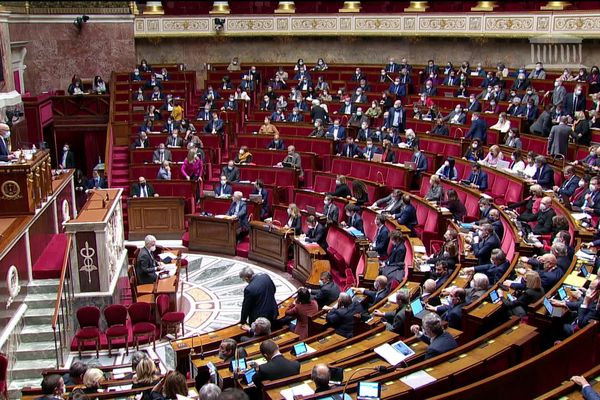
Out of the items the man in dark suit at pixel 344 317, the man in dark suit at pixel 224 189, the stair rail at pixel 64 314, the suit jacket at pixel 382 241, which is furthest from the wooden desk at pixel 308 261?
the stair rail at pixel 64 314

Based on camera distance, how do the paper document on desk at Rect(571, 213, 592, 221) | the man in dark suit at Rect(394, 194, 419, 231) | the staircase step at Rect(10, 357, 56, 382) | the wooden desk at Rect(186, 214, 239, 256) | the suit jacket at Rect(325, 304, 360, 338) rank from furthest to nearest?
the wooden desk at Rect(186, 214, 239, 256)
the man in dark suit at Rect(394, 194, 419, 231)
the paper document on desk at Rect(571, 213, 592, 221)
the staircase step at Rect(10, 357, 56, 382)
the suit jacket at Rect(325, 304, 360, 338)

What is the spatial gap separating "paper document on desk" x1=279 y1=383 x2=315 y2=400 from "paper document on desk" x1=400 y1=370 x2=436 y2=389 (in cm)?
66

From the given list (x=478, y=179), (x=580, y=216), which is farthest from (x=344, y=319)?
(x=478, y=179)

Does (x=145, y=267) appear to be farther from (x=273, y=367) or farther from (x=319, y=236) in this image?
(x=273, y=367)

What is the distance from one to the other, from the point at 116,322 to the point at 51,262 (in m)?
1.29

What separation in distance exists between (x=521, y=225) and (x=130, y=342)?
16.2ft

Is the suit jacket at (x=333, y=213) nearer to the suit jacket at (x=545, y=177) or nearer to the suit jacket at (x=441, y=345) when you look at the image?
the suit jacket at (x=545, y=177)

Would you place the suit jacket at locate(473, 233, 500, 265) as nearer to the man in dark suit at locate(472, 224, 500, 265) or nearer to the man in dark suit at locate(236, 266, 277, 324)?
the man in dark suit at locate(472, 224, 500, 265)

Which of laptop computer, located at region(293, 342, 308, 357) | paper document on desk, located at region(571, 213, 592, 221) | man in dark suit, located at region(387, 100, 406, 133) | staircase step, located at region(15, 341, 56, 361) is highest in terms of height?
man in dark suit, located at region(387, 100, 406, 133)

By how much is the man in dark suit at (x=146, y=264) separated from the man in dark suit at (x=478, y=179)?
4.83 m

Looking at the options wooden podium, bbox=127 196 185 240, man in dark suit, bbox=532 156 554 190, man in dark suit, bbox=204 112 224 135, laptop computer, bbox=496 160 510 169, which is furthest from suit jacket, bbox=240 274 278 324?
man in dark suit, bbox=204 112 224 135

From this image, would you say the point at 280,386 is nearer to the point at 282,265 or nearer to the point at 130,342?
the point at 130,342

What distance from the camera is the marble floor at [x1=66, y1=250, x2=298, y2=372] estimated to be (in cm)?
884

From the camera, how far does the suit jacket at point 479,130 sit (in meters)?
13.5
